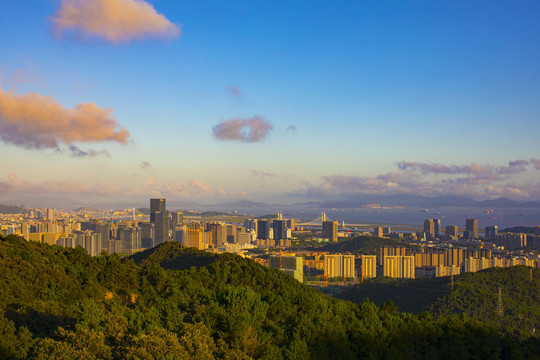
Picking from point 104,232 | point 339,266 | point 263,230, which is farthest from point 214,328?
point 263,230

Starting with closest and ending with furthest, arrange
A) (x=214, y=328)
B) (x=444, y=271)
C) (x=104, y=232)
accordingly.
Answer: (x=214, y=328) < (x=444, y=271) < (x=104, y=232)

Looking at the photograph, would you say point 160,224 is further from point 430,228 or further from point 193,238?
point 430,228

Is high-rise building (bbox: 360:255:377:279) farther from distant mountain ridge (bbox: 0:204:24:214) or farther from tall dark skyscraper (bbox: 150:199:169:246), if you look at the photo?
distant mountain ridge (bbox: 0:204:24:214)

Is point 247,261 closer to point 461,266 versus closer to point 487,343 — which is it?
point 487,343

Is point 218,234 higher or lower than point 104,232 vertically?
lower

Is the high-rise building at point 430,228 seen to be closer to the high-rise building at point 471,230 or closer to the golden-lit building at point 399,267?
the high-rise building at point 471,230

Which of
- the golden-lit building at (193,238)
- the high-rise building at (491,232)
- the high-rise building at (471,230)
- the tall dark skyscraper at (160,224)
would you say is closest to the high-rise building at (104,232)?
the tall dark skyscraper at (160,224)
